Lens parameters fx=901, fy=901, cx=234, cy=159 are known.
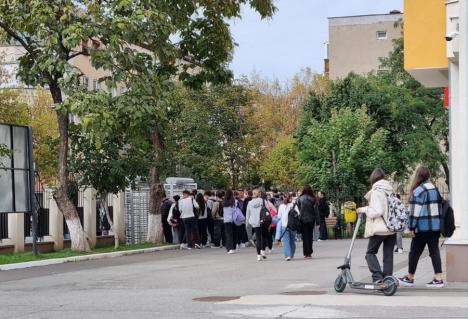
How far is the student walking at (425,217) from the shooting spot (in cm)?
1335

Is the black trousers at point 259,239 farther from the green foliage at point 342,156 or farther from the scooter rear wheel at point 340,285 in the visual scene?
the green foliage at point 342,156

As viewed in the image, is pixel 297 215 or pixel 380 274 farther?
pixel 297 215

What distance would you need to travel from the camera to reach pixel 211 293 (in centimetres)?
1377

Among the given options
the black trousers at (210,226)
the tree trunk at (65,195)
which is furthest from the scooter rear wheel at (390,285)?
the black trousers at (210,226)

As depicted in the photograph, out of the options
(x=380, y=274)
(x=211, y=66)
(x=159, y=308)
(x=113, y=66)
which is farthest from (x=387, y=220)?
(x=211, y=66)

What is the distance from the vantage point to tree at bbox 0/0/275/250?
70.0 feet

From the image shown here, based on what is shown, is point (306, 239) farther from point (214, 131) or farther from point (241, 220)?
point (214, 131)

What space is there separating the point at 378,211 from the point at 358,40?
201ft

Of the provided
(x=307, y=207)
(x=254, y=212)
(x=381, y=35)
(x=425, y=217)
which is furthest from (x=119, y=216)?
(x=381, y=35)

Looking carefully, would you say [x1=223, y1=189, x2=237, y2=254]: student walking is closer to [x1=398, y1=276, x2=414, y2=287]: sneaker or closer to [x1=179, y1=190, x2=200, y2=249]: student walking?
[x1=179, y1=190, x2=200, y2=249]: student walking

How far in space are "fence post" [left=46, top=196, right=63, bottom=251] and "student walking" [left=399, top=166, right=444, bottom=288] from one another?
1529cm

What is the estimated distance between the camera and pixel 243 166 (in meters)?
51.1

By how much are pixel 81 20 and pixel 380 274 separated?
38.2ft

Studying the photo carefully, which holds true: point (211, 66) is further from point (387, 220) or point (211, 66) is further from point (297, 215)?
point (387, 220)
